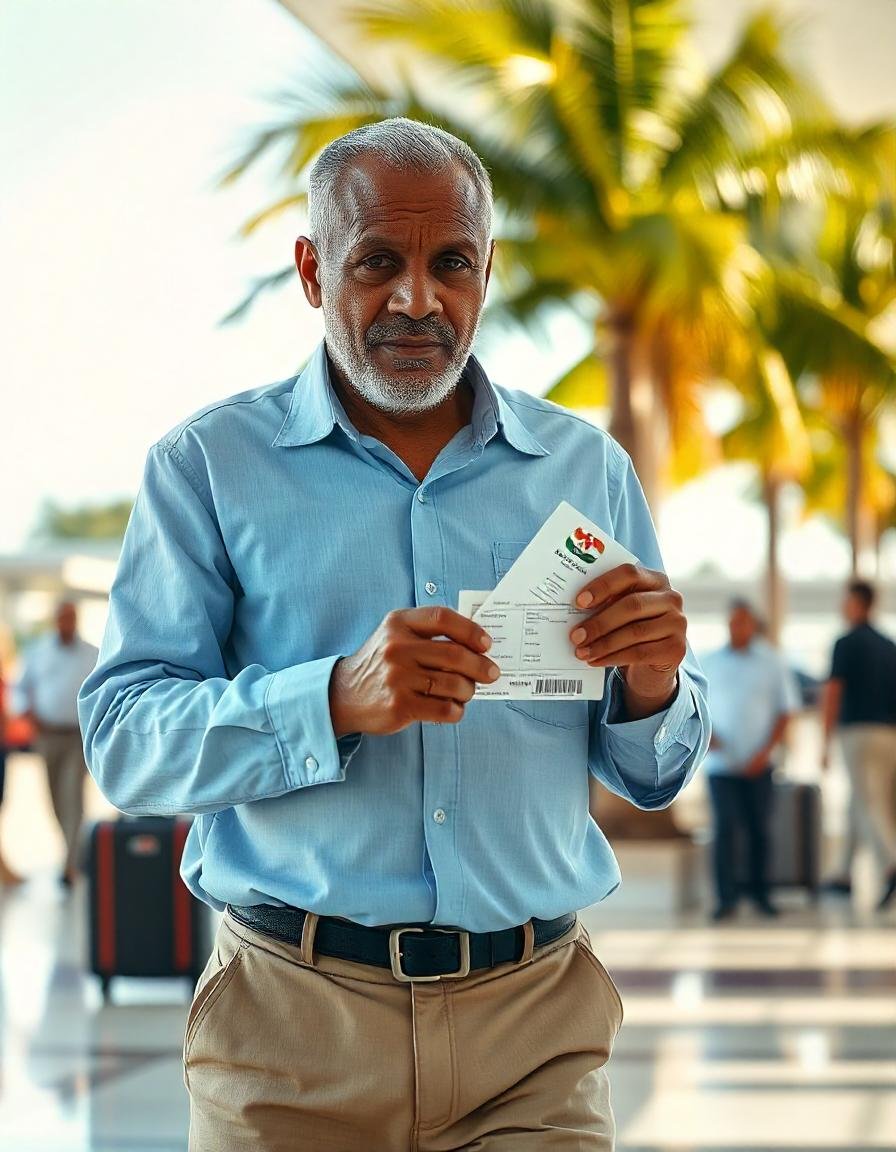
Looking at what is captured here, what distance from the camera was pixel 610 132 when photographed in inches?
455

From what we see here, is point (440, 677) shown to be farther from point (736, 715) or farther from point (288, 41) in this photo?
point (288, 41)

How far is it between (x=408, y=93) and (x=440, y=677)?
9727mm

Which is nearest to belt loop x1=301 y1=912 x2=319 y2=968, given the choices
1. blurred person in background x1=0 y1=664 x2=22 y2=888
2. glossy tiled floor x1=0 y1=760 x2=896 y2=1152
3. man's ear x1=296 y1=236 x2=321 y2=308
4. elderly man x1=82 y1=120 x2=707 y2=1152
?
elderly man x1=82 y1=120 x2=707 y2=1152

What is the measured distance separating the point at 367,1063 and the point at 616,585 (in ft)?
2.16

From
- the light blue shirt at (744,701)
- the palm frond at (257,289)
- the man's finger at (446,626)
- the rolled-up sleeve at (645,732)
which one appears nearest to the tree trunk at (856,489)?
the light blue shirt at (744,701)

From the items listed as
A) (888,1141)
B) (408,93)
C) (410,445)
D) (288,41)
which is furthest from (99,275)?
(410,445)

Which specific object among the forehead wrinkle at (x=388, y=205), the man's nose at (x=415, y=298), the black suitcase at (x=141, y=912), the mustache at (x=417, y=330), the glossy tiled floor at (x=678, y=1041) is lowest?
the glossy tiled floor at (x=678, y=1041)

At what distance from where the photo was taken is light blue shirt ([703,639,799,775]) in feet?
34.8

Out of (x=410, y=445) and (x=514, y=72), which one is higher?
(x=514, y=72)

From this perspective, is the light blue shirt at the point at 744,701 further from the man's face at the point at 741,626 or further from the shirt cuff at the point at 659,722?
the shirt cuff at the point at 659,722

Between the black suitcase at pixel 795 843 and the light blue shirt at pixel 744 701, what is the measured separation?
22.2 inches

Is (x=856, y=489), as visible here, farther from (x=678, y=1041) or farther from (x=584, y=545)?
(x=584, y=545)

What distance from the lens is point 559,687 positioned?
6.29 feet

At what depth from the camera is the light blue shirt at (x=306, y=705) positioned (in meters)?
1.97
